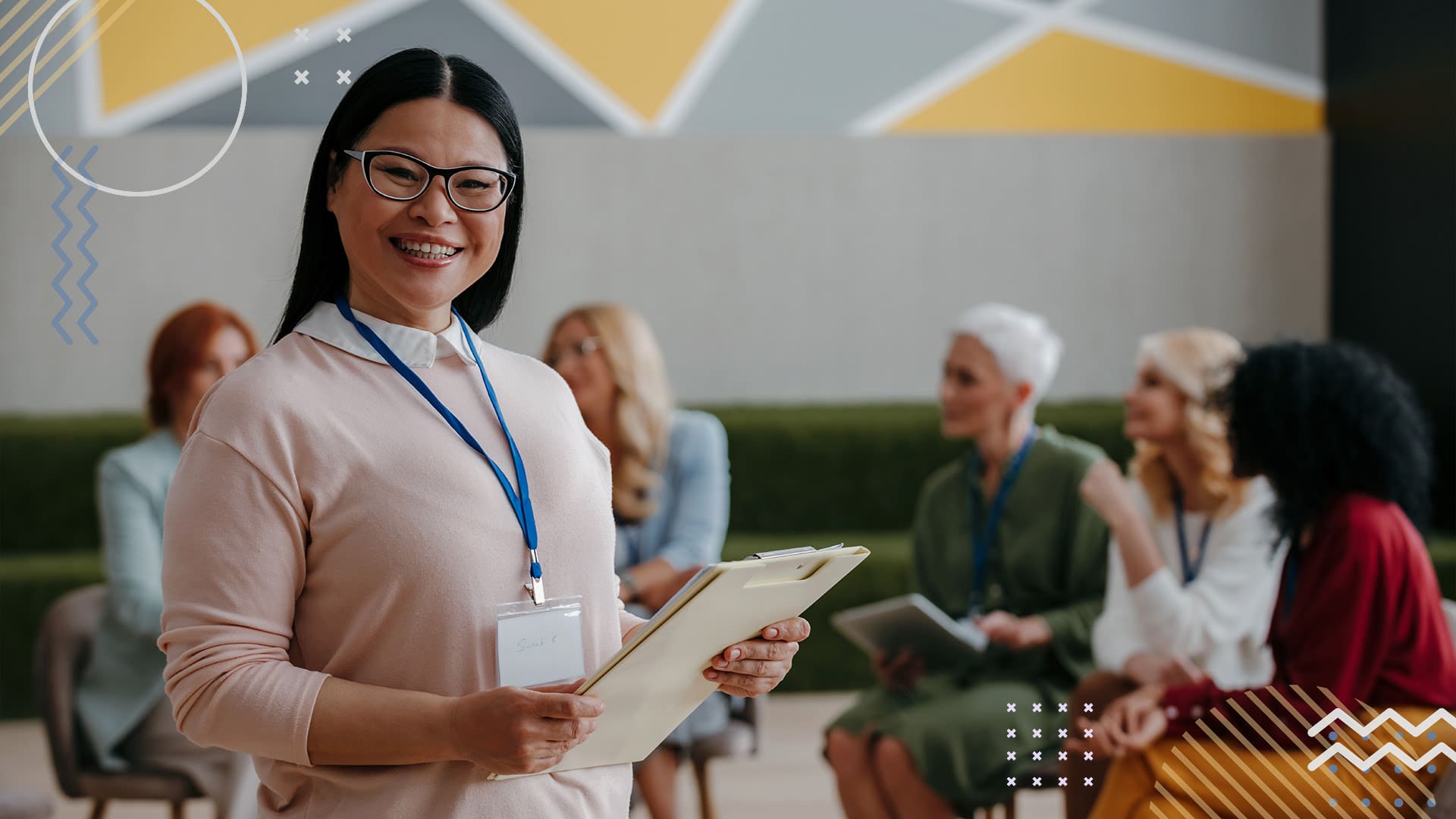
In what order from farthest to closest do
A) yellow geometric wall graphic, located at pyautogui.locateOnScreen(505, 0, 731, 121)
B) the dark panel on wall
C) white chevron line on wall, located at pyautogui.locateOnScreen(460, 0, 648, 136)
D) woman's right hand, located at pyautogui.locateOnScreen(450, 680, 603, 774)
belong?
yellow geometric wall graphic, located at pyautogui.locateOnScreen(505, 0, 731, 121) < white chevron line on wall, located at pyautogui.locateOnScreen(460, 0, 648, 136) < the dark panel on wall < woman's right hand, located at pyautogui.locateOnScreen(450, 680, 603, 774)

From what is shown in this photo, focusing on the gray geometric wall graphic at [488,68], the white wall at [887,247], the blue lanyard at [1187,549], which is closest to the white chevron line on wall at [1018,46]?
the white wall at [887,247]

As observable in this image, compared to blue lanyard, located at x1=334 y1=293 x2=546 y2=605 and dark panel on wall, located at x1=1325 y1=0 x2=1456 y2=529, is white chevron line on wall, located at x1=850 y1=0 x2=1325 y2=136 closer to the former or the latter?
dark panel on wall, located at x1=1325 y1=0 x2=1456 y2=529

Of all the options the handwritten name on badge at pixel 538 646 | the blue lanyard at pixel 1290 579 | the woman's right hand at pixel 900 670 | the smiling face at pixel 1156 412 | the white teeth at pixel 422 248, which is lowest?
the woman's right hand at pixel 900 670

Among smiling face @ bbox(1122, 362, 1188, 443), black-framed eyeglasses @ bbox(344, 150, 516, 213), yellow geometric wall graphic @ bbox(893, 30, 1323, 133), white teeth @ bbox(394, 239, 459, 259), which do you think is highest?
yellow geometric wall graphic @ bbox(893, 30, 1323, 133)

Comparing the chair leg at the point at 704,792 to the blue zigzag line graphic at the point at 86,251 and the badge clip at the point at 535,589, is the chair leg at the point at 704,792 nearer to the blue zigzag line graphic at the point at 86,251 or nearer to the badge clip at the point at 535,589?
the blue zigzag line graphic at the point at 86,251

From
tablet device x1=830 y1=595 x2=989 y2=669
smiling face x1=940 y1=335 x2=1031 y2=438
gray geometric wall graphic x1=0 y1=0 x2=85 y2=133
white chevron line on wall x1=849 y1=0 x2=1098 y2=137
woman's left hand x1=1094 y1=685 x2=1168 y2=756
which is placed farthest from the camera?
white chevron line on wall x1=849 y1=0 x2=1098 y2=137

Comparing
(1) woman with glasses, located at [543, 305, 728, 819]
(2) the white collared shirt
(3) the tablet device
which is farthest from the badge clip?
(1) woman with glasses, located at [543, 305, 728, 819]

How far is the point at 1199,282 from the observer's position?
5953 mm

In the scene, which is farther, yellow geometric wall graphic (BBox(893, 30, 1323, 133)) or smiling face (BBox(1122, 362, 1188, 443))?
yellow geometric wall graphic (BBox(893, 30, 1323, 133))

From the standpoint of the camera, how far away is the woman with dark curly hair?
208cm

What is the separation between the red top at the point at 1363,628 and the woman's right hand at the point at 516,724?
148 centimetres

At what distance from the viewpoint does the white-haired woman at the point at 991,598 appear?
262 cm

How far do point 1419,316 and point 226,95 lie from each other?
15.3ft

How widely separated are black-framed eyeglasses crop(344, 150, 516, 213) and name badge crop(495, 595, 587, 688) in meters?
0.36
